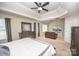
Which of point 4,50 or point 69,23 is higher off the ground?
point 69,23

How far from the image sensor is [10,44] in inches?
59.6

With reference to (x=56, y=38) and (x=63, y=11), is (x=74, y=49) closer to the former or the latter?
(x=56, y=38)

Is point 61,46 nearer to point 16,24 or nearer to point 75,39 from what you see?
point 75,39

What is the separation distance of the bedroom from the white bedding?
4 cm

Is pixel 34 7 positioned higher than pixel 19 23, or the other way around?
pixel 34 7

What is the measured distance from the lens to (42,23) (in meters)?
1.65

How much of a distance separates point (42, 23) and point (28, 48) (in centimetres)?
53

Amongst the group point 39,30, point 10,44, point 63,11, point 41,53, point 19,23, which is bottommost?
point 41,53

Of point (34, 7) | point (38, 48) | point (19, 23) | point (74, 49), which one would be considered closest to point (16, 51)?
point (38, 48)

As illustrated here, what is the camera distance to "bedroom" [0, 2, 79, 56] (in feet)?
4.96

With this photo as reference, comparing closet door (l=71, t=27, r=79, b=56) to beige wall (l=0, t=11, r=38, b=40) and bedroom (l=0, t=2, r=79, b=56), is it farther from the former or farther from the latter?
beige wall (l=0, t=11, r=38, b=40)

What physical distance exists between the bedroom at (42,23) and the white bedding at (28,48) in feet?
0.14

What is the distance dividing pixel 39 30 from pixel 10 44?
59 cm

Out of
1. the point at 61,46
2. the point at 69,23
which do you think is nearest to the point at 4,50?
the point at 61,46
